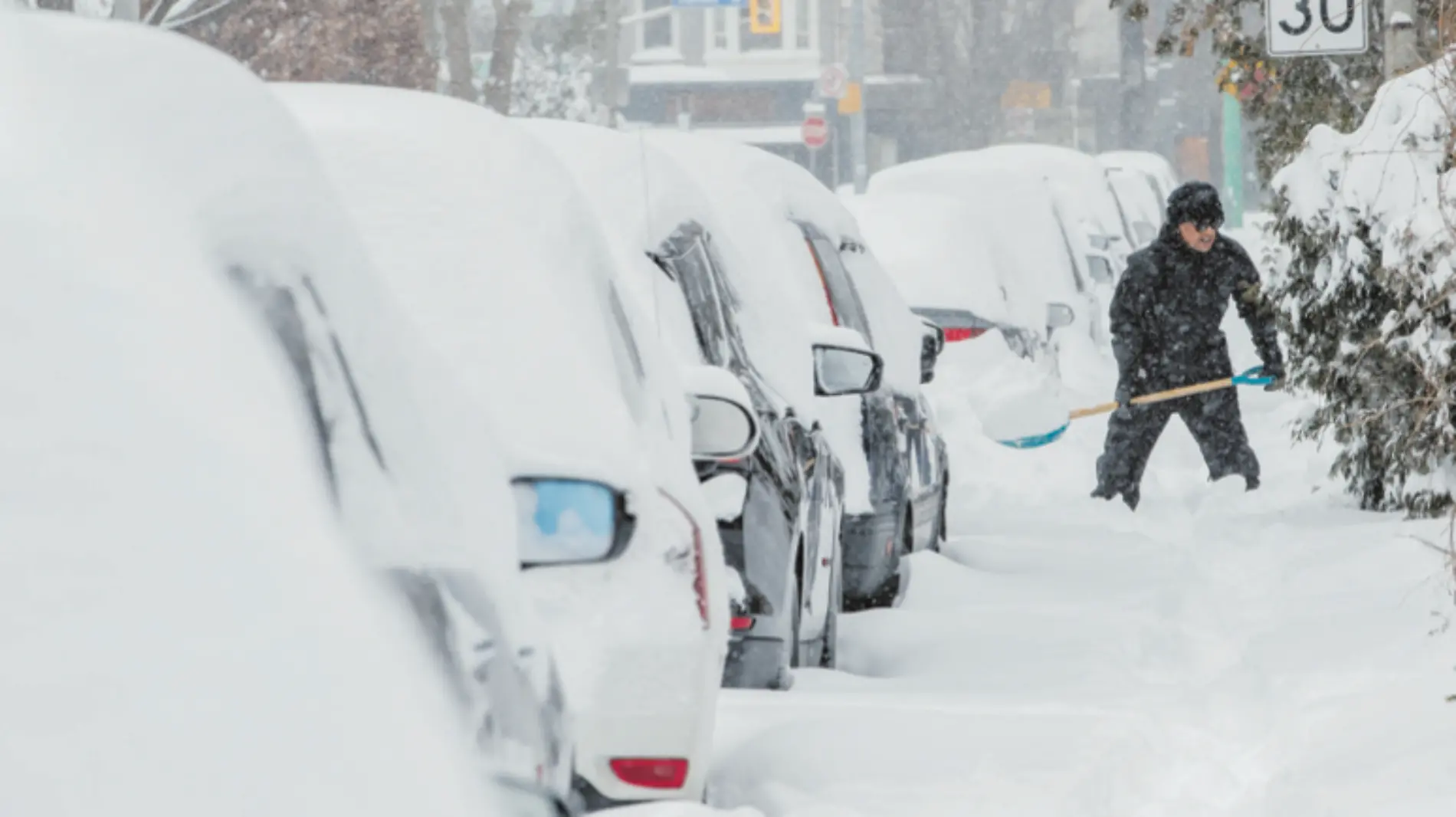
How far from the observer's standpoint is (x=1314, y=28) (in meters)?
10.7

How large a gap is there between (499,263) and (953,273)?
11219 mm

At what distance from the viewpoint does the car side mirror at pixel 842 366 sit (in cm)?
699

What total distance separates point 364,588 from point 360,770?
263mm

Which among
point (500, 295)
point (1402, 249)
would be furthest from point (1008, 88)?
point (500, 295)

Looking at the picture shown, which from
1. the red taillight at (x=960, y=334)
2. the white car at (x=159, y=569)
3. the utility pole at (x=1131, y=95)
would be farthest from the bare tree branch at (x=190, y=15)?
the utility pole at (x=1131, y=95)

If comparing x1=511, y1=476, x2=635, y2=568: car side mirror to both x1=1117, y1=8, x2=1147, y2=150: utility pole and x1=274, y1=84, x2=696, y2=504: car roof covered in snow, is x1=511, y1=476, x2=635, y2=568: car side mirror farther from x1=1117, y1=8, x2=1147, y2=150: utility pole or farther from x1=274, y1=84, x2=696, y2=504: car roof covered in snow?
x1=1117, y1=8, x2=1147, y2=150: utility pole

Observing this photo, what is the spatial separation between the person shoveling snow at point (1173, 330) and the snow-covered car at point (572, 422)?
7545 mm

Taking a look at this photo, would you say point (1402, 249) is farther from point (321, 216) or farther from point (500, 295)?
point (321, 216)

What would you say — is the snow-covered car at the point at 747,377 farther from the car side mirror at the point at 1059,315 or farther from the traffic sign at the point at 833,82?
the traffic sign at the point at 833,82

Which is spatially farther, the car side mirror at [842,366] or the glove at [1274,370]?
the glove at [1274,370]

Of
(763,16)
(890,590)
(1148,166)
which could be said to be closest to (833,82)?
(763,16)

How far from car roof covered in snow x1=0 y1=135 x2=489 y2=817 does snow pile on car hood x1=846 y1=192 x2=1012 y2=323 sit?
12918 mm

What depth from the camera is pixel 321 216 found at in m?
2.50

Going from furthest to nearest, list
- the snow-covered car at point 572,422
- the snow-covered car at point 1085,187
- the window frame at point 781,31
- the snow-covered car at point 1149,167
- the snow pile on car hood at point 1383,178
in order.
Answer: the window frame at point 781,31
the snow-covered car at point 1149,167
the snow-covered car at point 1085,187
the snow pile on car hood at point 1383,178
the snow-covered car at point 572,422
